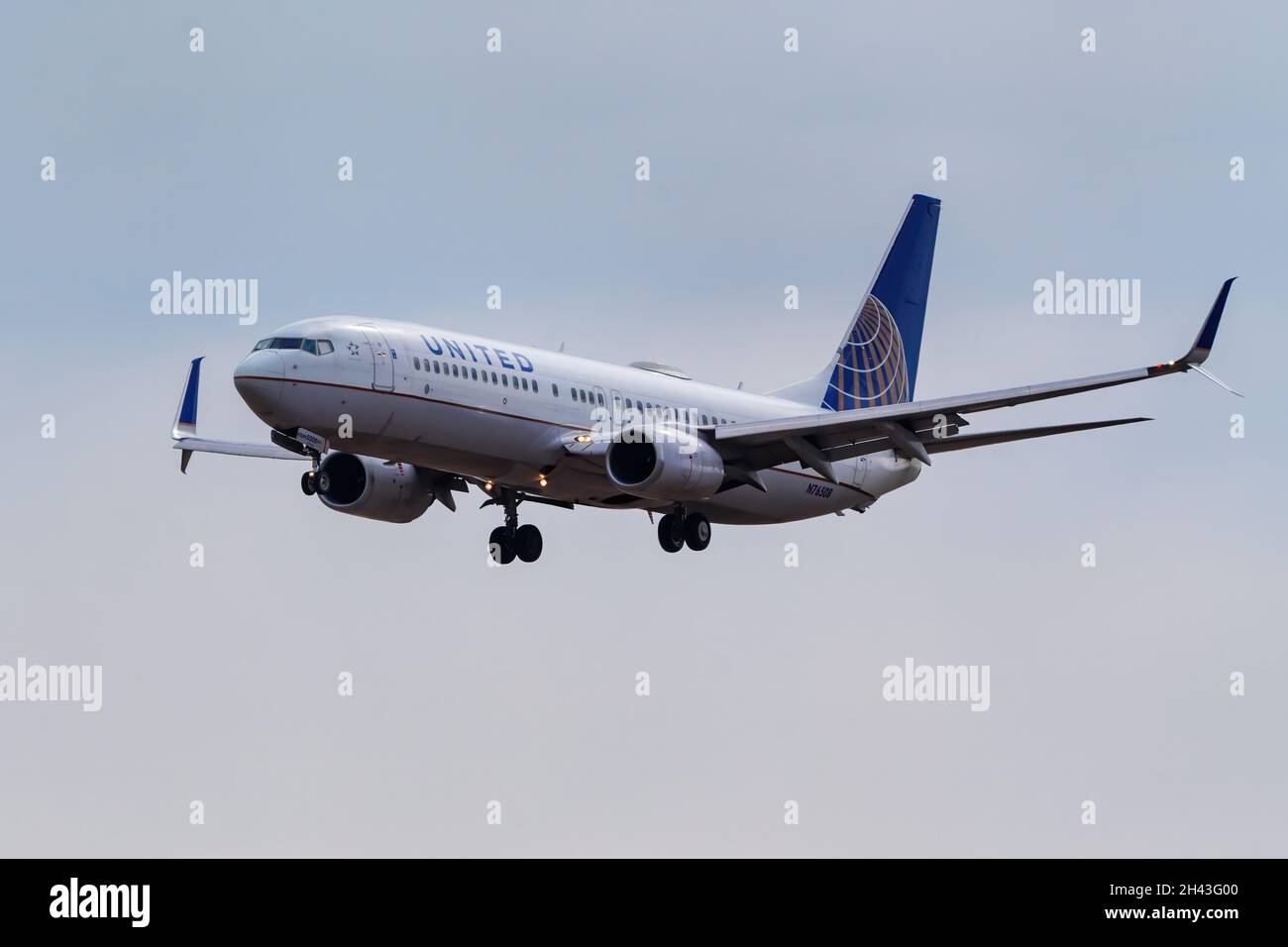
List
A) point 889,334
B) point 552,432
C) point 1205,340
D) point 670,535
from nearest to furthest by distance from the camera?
point 1205,340 → point 552,432 → point 670,535 → point 889,334

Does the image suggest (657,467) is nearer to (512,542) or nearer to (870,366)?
(512,542)

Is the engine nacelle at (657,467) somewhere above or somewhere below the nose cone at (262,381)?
below

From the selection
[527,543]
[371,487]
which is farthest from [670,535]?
[371,487]

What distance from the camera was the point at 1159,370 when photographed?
46406mm

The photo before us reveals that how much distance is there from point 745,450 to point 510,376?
7062 mm

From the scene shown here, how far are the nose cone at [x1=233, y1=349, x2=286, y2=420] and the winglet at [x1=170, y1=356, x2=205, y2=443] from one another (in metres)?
11.0

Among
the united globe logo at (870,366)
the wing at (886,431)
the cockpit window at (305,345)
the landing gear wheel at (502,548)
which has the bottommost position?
the landing gear wheel at (502,548)

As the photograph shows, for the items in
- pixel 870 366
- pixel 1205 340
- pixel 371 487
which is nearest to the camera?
pixel 1205 340

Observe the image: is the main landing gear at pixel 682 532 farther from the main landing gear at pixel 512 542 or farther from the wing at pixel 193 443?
the wing at pixel 193 443

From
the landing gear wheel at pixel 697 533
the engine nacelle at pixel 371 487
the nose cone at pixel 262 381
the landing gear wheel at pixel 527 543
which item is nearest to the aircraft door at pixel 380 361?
the nose cone at pixel 262 381

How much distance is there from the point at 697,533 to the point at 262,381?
44.7ft

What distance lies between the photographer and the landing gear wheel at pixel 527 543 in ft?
183

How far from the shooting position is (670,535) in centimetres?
5572

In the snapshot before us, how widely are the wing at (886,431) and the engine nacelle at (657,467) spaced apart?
5.12 feet
